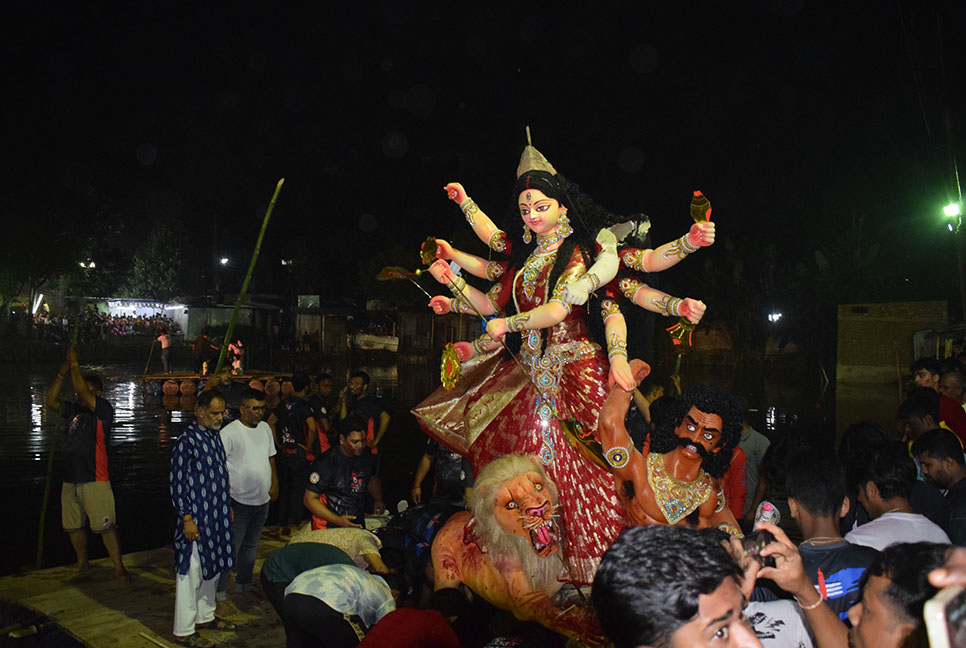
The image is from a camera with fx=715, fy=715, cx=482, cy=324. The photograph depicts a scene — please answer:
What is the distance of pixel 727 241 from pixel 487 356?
3562cm

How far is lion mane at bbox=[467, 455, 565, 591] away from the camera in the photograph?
11.7 feet

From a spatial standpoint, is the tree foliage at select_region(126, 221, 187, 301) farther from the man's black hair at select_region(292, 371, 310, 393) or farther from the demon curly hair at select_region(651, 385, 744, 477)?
the demon curly hair at select_region(651, 385, 744, 477)

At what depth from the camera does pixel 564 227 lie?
173 inches

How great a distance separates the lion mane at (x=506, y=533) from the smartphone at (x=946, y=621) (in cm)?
246

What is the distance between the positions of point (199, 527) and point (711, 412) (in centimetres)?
361

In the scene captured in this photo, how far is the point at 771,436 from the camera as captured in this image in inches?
586

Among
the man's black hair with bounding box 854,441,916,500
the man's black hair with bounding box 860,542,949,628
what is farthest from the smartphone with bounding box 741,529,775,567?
the man's black hair with bounding box 854,441,916,500

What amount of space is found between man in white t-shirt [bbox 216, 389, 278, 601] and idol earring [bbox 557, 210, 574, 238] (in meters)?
3.05

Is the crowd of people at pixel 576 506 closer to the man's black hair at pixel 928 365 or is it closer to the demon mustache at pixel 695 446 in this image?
the demon mustache at pixel 695 446

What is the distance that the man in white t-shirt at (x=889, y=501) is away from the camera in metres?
3.27

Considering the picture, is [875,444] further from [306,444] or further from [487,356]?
[306,444]

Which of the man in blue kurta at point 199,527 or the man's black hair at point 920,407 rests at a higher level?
the man's black hair at point 920,407

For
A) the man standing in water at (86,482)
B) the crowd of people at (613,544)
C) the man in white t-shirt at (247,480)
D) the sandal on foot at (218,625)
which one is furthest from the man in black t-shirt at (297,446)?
the sandal on foot at (218,625)

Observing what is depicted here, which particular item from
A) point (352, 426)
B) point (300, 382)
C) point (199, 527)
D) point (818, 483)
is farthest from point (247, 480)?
point (818, 483)
